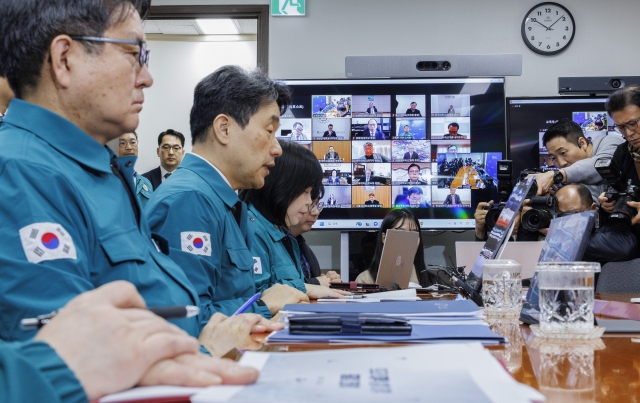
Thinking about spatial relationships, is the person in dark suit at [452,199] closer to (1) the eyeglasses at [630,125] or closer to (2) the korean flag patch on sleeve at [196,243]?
(1) the eyeglasses at [630,125]

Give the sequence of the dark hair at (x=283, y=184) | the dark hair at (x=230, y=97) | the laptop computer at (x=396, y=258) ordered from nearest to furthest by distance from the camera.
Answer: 1. the dark hair at (x=230, y=97)
2. the dark hair at (x=283, y=184)
3. the laptop computer at (x=396, y=258)

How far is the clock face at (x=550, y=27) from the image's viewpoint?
457 cm

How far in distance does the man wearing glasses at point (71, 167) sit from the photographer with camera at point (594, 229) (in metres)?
1.57

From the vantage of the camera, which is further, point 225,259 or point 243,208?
point 243,208

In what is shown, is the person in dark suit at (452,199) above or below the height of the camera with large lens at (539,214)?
above

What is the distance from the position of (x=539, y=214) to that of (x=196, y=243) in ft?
4.51

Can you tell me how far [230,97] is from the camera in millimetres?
1899

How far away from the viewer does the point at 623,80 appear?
440 centimetres

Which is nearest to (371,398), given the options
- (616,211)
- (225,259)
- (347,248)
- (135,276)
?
(135,276)

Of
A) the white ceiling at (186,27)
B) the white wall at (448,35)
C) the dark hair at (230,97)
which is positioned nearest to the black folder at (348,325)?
the dark hair at (230,97)

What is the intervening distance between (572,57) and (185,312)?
14.6 feet

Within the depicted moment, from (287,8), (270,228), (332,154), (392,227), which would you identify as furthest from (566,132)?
(270,228)

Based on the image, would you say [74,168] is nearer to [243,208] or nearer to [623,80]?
[243,208]

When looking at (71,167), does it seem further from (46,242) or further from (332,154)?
(332,154)
